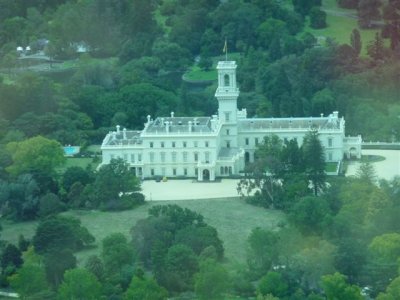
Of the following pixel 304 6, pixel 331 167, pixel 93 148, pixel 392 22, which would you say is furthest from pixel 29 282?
pixel 304 6

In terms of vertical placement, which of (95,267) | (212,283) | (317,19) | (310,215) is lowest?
(212,283)

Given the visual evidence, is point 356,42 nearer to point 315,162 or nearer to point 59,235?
point 315,162

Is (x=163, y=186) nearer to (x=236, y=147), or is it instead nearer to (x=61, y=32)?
(x=236, y=147)

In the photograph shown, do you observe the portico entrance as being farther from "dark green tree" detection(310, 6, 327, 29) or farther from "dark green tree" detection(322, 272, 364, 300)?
"dark green tree" detection(310, 6, 327, 29)

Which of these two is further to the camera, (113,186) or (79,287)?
(113,186)

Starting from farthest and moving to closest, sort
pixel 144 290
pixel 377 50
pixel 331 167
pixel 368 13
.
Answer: pixel 368 13, pixel 377 50, pixel 331 167, pixel 144 290

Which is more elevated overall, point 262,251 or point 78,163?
point 78,163

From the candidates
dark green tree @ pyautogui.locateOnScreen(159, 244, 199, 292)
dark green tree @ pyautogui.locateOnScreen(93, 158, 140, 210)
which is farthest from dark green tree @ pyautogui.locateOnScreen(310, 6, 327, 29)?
dark green tree @ pyautogui.locateOnScreen(159, 244, 199, 292)
